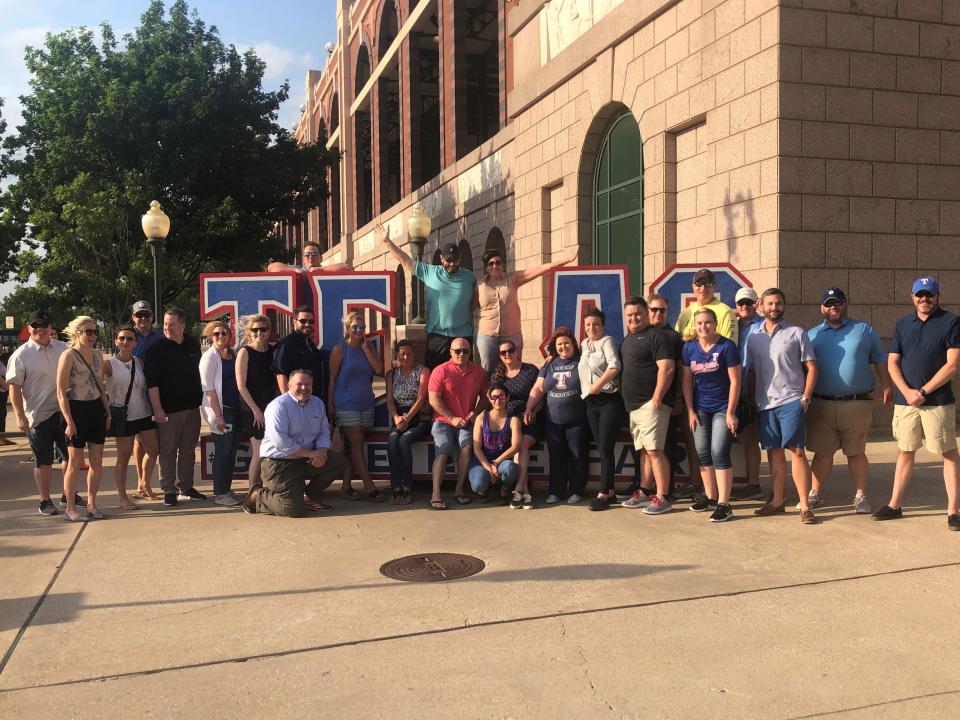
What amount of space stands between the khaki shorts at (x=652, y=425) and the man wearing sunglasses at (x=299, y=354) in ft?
10.2

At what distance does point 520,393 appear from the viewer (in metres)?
7.83

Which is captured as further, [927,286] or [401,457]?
[401,457]

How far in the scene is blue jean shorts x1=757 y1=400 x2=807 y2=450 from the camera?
22.0 feet

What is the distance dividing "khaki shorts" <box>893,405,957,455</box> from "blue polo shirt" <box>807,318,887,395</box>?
0.38 meters

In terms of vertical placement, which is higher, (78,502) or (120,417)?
(120,417)

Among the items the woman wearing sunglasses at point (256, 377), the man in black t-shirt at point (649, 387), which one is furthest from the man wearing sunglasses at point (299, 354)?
the man in black t-shirt at point (649, 387)

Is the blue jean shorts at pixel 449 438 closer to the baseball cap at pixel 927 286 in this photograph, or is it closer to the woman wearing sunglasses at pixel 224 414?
the woman wearing sunglasses at pixel 224 414

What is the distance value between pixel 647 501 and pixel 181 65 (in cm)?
2457

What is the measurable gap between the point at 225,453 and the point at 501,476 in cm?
275

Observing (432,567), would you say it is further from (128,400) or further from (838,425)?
(128,400)

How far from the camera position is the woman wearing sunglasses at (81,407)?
7027 mm

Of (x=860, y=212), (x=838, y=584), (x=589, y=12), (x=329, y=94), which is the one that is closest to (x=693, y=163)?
(x=860, y=212)

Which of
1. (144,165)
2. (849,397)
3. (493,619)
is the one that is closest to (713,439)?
(849,397)

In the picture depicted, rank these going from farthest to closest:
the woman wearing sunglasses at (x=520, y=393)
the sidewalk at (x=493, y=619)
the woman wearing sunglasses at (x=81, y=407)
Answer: the woman wearing sunglasses at (x=520, y=393) → the woman wearing sunglasses at (x=81, y=407) → the sidewalk at (x=493, y=619)
